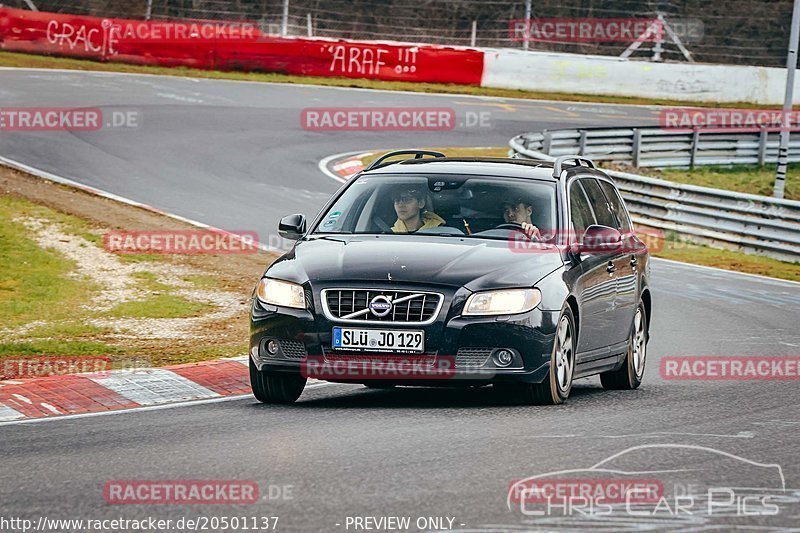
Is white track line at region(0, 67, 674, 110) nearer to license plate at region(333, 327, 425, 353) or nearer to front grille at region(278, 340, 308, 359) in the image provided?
front grille at region(278, 340, 308, 359)

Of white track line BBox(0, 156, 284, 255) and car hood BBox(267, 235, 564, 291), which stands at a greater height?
car hood BBox(267, 235, 564, 291)

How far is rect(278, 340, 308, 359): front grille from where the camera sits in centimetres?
945

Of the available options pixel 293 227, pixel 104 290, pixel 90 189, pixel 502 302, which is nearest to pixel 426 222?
pixel 293 227

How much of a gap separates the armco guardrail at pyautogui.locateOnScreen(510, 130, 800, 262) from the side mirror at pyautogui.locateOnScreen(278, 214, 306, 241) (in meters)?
14.7

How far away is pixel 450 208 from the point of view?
1050cm

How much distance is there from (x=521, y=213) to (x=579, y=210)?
718 millimetres

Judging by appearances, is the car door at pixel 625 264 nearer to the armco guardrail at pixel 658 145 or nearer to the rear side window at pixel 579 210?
the rear side window at pixel 579 210

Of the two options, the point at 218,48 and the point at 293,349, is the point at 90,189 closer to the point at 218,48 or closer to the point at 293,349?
the point at 293,349

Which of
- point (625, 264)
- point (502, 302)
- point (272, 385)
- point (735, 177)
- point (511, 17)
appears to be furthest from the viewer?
point (511, 17)

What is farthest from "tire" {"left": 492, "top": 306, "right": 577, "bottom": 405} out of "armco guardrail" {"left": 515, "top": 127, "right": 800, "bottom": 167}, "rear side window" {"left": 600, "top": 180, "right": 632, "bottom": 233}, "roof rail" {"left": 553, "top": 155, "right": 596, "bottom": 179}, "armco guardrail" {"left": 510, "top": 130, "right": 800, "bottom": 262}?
"armco guardrail" {"left": 515, "top": 127, "right": 800, "bottom": 167}

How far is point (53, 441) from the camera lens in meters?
8.26

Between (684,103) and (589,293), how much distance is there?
36.4m

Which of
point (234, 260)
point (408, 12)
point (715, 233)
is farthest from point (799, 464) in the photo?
point (408, 12)

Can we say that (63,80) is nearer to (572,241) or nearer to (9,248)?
(9,248)
